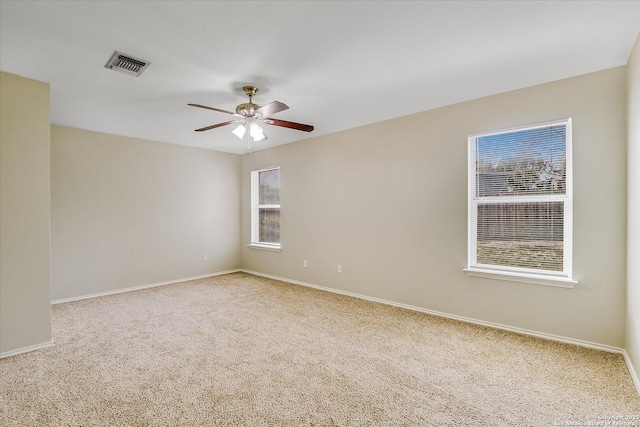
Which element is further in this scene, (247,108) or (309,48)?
(247,108)

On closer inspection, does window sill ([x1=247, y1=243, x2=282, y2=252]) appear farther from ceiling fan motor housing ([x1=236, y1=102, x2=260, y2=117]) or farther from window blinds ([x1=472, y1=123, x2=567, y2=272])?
window blinds ([x1=472, y1=123, x2=567, y2=272])

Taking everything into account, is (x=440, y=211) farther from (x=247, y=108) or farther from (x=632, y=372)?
(x=247, y=108)

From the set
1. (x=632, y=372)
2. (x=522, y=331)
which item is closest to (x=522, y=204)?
(x=522, y=331)

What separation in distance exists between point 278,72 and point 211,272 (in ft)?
14.4

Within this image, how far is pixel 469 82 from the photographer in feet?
9.51

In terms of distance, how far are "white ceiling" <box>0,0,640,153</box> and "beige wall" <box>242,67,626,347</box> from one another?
0.30 metres

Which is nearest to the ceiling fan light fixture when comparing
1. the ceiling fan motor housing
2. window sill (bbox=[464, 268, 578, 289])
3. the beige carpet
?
the ceiling fan motor housing

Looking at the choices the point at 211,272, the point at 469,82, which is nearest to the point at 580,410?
the point at 469,82

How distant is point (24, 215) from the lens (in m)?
2.70

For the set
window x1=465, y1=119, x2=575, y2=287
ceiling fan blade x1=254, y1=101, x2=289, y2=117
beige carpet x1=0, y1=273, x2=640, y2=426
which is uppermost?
ceiling fan blade x1=254, y1=101, x2=289, y2=117

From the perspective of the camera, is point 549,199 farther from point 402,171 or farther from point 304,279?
point 304,279

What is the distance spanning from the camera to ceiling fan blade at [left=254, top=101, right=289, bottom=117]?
8.66ft

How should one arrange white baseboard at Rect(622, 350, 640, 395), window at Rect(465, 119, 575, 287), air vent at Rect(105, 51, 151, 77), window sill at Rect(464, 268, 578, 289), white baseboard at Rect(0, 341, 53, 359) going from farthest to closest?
window at Rect(465, 119, 575, 287) < window sill at Rect(464, 268, 578, 289) < white baseboard at Rect(0, 341, 53, 359) < air vent at Rect(105, 51, 151, 77) < white baseboard at Rect(622, 350, 640, 395)

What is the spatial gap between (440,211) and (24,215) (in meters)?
4.16
